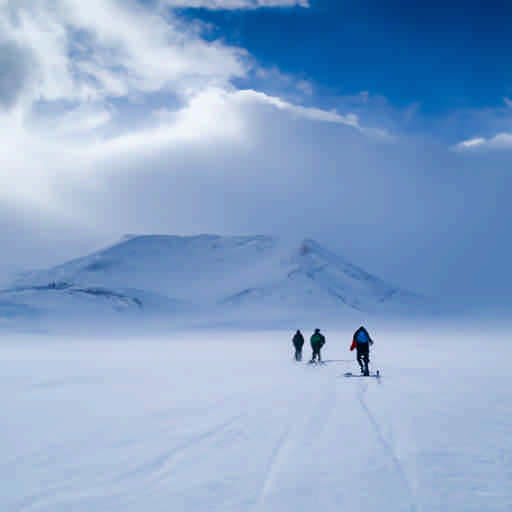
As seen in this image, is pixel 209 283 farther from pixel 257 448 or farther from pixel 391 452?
pixel 391 452

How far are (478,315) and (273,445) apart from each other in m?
118

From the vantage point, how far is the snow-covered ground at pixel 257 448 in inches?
204

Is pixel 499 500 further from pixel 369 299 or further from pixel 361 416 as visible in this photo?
pixel 369 299

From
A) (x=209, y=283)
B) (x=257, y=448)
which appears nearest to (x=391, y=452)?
(x=257, y=448)

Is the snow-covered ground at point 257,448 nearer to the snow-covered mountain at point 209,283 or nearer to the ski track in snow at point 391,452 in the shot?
the ski track in snow at point 391,452

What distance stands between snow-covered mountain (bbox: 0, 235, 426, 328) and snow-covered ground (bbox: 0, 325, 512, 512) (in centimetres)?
7942

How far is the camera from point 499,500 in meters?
5.10

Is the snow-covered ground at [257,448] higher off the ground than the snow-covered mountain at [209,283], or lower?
lower

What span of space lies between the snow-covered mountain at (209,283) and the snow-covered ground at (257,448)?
261 ft

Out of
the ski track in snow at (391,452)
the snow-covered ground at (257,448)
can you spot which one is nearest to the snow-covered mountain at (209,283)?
the snow-covered ground at (257,448)

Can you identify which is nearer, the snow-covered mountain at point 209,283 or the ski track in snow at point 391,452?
the ski track in snow at point 391,452

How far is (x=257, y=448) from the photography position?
6953 mm

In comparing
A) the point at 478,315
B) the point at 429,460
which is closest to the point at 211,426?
the point at 429,460

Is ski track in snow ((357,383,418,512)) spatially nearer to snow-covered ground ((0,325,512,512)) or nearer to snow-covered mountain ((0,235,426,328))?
snow-covered ground ((0,325,512,512))
